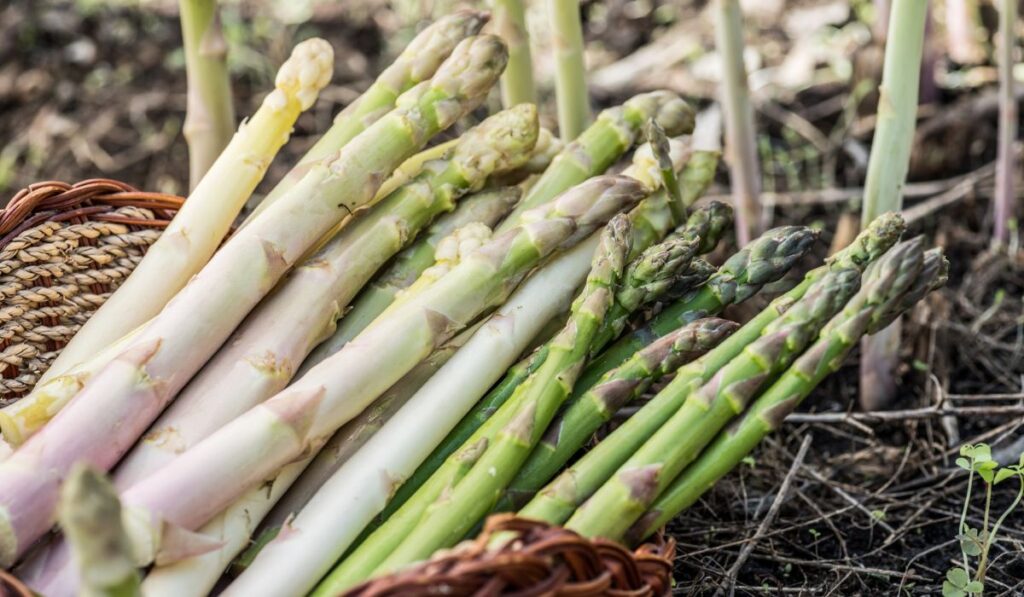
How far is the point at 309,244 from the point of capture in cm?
183

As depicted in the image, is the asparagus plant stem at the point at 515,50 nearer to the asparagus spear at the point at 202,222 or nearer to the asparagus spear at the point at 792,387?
the asparagus spear at the point at 202,222

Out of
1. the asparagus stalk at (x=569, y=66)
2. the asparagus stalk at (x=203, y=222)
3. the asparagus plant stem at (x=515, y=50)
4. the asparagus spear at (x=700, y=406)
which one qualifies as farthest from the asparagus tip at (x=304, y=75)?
the asparagus spear at (x=700, y=406)

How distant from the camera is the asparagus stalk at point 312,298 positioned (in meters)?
1.63

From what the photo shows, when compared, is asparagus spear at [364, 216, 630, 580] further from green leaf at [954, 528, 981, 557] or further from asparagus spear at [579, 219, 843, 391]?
green leaf at [954, 528, 981, 557]

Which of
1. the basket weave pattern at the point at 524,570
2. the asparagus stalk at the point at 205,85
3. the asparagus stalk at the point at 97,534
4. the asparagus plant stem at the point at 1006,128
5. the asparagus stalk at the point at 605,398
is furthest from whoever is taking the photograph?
the asparagus plant stem at the point at 1006,128

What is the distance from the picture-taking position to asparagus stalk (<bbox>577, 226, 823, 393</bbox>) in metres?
1.82

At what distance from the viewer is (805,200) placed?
337 centimetres

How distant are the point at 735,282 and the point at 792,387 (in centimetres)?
32

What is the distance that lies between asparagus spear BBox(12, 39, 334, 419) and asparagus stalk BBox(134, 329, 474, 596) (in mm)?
463

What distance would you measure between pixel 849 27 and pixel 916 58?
87.6 inches

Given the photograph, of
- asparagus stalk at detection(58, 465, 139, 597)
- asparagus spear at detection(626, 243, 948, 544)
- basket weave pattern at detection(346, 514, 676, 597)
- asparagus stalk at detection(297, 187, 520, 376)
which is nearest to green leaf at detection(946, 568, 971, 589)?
asparagus spear at detection(626, 243, 948, 544)

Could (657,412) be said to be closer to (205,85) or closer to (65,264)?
Result: (65,264)

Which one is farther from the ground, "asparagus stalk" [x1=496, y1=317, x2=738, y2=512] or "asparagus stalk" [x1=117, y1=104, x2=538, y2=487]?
"asparagus stalk" [x1=117, y1=104, x2=538, y2=487]

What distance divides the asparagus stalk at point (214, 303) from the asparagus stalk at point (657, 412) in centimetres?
60
